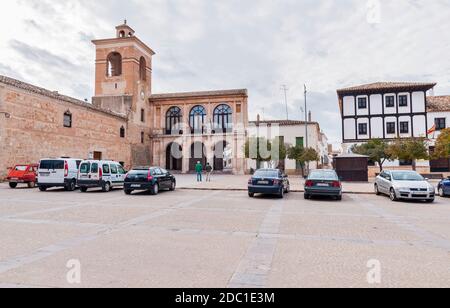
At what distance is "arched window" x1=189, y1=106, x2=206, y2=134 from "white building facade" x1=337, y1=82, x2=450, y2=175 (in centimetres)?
1866

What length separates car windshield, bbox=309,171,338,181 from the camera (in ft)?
47.7

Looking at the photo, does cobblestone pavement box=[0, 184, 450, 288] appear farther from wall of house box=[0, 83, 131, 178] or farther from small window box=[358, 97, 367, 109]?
small window box=[358, 97, 367, 109]

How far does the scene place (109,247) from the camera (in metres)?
5.86

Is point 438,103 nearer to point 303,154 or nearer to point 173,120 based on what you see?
point 303,154

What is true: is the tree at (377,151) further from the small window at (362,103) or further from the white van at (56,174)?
the white van at (56,174)

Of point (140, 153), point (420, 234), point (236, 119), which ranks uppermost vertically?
point (236, 119)

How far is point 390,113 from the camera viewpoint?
38.5 meters

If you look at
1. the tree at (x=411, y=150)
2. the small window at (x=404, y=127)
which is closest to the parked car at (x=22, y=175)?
the tree at (x=411, y=150)

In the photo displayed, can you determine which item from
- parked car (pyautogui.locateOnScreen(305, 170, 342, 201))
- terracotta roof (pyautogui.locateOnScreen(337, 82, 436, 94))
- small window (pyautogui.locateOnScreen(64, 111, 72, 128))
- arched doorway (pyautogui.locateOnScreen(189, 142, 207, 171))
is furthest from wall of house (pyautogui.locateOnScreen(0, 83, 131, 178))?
terracotta roof (pyautogui.locateOnScreen(337, 82, 436, 94))

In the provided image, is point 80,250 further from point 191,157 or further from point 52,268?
point 191,157

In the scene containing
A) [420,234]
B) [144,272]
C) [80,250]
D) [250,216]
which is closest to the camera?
[144,272]

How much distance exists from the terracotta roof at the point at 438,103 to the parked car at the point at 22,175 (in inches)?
1664
